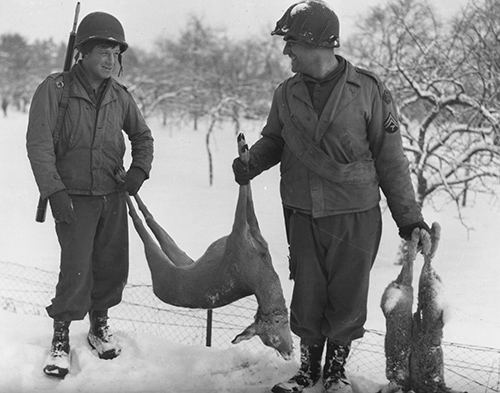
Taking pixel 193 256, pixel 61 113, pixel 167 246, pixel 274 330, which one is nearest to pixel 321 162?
pixel 274 330

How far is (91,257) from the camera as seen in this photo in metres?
3.32

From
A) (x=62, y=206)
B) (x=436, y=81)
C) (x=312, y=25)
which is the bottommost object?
(x=62, y=206)

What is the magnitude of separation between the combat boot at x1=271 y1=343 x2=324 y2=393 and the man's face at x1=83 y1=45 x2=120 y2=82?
1.72 meters

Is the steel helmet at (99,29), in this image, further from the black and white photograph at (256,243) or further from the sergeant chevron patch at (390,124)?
the sergeant chevron patch at (390,124)

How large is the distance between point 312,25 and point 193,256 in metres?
10.1

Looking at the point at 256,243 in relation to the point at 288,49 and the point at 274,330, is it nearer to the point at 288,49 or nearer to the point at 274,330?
the point at 274,330

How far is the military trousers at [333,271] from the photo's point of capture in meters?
2.84

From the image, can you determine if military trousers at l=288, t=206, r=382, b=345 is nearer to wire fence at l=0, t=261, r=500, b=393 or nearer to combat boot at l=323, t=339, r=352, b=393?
combat boot at l=323, t=339, r=352, b=393

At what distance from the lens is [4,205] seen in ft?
55.7

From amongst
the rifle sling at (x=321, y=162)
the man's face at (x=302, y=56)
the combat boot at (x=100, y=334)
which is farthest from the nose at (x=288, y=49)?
the combat boot at (x=100, y=334)

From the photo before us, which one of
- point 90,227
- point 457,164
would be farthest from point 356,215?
point 457,164

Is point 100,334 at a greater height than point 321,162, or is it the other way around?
point 321,162

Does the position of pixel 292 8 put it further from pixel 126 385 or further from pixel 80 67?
pixel 126 385

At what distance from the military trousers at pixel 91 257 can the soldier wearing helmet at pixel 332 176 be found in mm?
827
